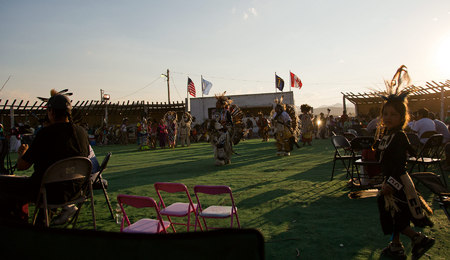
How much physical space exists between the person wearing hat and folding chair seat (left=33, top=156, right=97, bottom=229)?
13 mm

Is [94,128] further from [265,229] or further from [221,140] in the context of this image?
[265,229]

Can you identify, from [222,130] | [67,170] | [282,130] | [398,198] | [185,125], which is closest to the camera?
[398,198]

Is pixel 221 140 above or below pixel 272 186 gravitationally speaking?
above

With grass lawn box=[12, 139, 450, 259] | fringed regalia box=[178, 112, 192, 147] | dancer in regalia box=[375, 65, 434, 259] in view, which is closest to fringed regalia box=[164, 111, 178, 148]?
fringed regalia box=[178, 112, 192, 147]

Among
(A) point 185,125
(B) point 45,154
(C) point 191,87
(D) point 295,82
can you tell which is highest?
(D) point 295,82

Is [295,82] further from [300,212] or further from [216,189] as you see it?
[216,189]

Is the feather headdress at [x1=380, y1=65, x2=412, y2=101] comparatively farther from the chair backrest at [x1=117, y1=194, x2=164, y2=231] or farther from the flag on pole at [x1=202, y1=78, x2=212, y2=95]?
the flag on pole at [x1=202, y1=78, x2=212, y2=95]

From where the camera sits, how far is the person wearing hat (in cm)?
304

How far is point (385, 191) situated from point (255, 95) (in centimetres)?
2726

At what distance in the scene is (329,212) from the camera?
4223 mm

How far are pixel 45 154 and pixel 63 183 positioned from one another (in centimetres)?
37

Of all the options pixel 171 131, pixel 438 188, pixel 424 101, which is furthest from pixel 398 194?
pixel 424 101

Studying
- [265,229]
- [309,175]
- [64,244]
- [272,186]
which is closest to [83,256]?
[64,244]

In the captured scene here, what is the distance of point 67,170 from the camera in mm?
3059
